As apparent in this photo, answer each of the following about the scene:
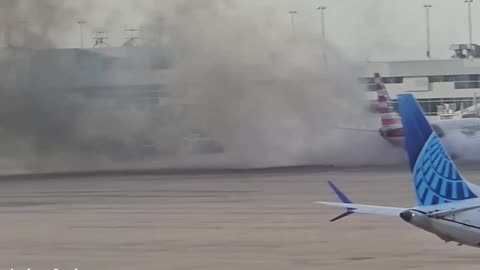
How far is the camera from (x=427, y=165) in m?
20.6

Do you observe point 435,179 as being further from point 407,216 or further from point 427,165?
point 407,216

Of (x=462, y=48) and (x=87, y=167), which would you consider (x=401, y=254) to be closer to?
(x=87, y=167)

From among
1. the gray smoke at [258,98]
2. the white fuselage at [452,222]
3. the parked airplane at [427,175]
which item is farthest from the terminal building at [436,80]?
the white fuselage at [452,222]

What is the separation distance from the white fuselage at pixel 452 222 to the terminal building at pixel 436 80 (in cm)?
10724

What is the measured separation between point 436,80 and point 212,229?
108 m

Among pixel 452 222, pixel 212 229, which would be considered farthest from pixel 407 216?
pixel 212 229

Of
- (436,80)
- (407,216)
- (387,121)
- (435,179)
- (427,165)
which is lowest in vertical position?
(436,80)

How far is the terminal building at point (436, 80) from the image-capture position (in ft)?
429

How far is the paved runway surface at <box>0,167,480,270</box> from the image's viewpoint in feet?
79.9

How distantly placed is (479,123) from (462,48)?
100080 mm

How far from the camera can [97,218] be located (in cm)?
3591

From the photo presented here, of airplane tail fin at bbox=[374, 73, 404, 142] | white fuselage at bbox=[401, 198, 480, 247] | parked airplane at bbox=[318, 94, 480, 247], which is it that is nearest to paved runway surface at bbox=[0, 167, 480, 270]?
parked airplane at bbox=[318, 94, 480, 247]

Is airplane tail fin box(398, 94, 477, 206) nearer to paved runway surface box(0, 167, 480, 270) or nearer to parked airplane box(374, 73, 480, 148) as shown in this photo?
paved runway surface box(0, 167, 480, 270)

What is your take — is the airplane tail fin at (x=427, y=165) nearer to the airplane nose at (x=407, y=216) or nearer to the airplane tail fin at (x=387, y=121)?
the airplane nose at (x=407, y=216)
